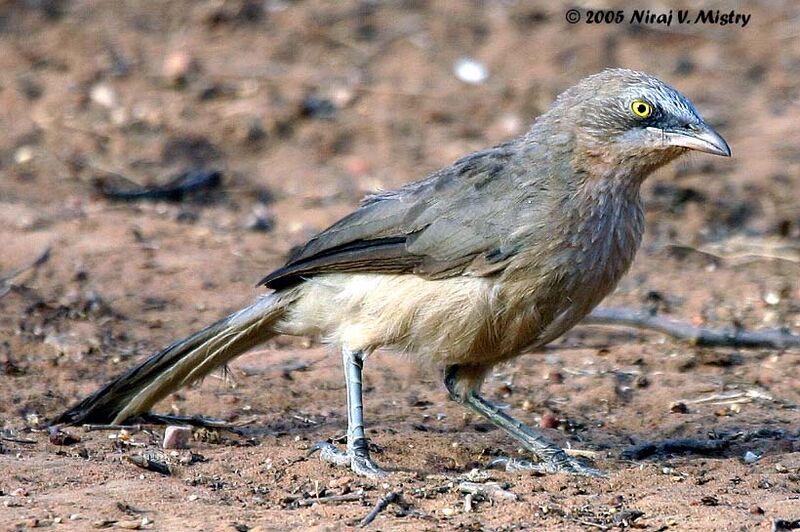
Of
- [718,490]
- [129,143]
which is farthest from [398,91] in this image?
[718,490]

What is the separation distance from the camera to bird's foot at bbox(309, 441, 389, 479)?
6039mm

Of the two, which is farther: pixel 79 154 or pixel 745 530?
pixel 79 154

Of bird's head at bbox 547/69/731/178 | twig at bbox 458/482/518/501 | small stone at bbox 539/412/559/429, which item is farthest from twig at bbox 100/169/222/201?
twig at bbox 458/482/518/501

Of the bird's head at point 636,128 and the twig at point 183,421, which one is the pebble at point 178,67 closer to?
the twig at point 183,421

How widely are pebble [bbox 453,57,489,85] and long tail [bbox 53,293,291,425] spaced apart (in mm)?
6854

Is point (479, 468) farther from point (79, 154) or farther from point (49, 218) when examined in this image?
point (79, 154)

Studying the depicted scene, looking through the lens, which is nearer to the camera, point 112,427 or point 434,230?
point 434,230

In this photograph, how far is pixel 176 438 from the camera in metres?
6.47

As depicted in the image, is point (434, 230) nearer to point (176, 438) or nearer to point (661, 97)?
point (661, 97)

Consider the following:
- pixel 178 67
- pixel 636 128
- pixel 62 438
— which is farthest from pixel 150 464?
pixel 178 67

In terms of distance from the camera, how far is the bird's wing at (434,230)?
6.32 meters

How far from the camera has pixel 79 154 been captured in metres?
11.6

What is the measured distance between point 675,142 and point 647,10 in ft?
28.9

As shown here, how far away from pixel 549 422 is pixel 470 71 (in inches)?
275
